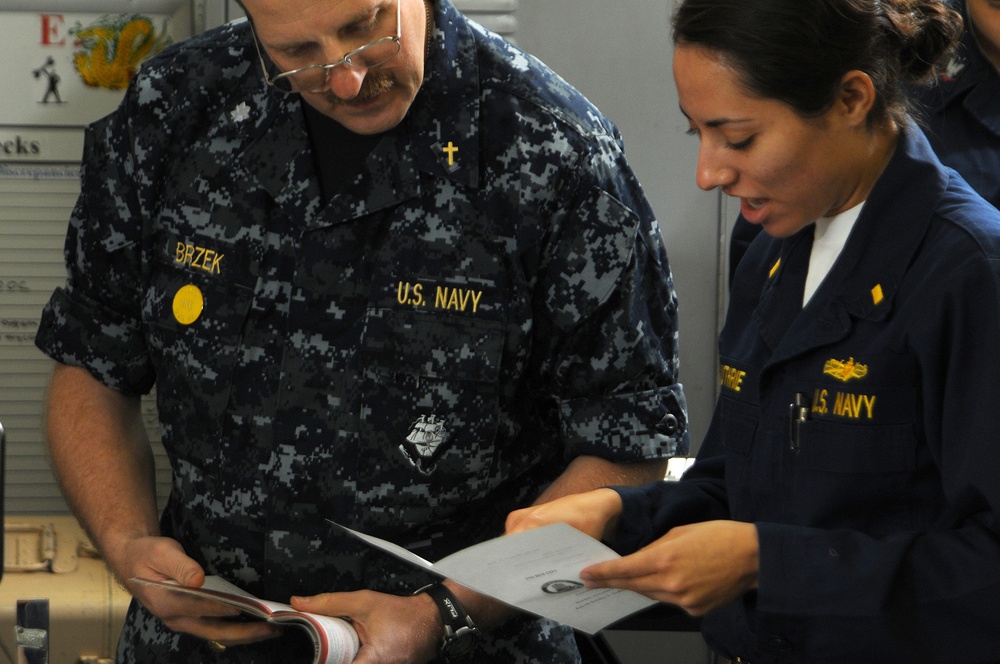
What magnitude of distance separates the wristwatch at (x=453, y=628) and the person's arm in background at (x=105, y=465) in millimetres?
378

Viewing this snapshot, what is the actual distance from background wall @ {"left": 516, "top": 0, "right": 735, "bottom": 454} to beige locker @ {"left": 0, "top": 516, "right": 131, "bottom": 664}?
1.35m

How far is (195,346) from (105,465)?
268mm

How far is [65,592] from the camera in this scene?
7.20ft

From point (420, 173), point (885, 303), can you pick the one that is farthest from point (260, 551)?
point (885, 303)

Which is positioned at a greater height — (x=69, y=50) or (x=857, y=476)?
(x=69, y=50)

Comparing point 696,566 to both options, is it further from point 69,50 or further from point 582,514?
point 69,50

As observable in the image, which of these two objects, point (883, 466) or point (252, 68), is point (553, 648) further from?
point (252, 68)

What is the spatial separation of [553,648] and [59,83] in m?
1.61

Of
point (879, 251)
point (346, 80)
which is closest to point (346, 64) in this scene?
point (346, 80)

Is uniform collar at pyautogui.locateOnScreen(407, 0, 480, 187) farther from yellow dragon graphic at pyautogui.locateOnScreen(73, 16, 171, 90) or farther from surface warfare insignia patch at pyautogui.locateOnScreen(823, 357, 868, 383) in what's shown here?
yellow dragon graphic at pyautogui.locateOnScreen(73, 16, 171, 90)

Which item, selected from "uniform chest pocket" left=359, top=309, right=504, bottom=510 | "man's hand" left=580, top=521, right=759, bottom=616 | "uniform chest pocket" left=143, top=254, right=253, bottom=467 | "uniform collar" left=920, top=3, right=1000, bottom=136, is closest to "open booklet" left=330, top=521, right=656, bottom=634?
"man's hand" left=580, top=521, right=759, bottom=616

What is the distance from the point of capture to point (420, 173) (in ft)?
4.90

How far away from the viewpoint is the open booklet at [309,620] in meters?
1.29

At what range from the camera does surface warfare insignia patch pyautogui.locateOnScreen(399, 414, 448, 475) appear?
1.47m
